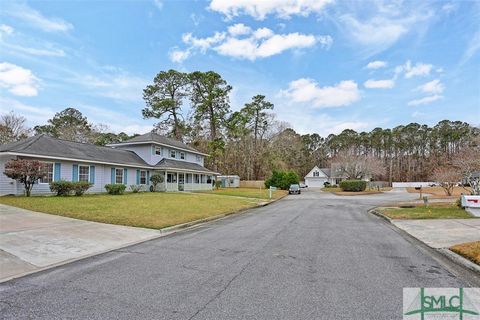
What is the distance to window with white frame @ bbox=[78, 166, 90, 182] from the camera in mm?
23875

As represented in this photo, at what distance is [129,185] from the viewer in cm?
2931

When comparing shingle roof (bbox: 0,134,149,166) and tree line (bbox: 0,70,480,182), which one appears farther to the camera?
tree line (bbox: 0,70,480,182)

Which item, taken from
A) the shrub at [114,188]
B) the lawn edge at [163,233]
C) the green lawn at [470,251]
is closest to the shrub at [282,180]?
the shrub at [114,188]

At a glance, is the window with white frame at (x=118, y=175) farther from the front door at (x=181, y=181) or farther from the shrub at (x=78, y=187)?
the front door at (x=181, y=181)

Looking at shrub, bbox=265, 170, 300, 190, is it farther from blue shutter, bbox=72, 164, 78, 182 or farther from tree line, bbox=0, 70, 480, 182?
blue shutter, bbox=72, 164, 78, 182

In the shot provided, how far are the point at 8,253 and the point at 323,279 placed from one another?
22.3 feet

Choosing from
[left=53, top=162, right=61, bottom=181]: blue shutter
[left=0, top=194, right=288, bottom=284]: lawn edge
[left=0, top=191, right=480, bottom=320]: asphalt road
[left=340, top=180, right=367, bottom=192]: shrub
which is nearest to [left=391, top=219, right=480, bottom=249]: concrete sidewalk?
[left=0, top=191, right=480, bottom=320]: asphalt road

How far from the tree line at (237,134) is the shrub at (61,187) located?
27953mm

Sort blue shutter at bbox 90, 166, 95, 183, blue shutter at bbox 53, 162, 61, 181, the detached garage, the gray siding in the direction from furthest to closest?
the detached garage → blue shutter at bbox 90, 166, 95, 183 → blue shutter at bbox 53, 162, 61, 181 → the gray siding

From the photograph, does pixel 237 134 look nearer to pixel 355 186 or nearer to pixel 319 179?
pixel 355 186

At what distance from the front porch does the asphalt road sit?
2549cm

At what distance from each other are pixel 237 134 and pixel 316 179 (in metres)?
29.5

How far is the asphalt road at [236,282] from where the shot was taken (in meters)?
4.04

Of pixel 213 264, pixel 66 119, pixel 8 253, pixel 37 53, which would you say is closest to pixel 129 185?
pixel 37 53
